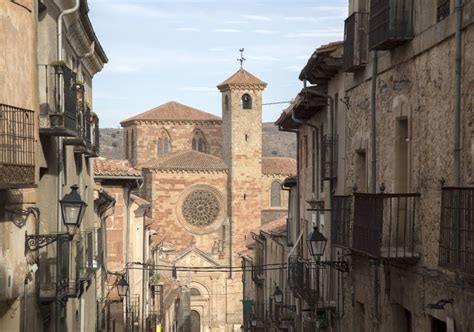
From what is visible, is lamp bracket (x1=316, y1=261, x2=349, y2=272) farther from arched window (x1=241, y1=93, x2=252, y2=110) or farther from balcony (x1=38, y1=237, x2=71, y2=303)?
arched window (x1=241, y1=93, x2=252, y2=110)

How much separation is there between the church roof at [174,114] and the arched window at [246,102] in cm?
713

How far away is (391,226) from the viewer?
465 inches

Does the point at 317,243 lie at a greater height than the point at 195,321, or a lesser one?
greater

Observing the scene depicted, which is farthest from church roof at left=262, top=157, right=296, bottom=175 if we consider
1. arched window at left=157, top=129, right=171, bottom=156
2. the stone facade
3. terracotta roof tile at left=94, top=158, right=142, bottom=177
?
the stone facade

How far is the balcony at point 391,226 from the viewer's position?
11.6m

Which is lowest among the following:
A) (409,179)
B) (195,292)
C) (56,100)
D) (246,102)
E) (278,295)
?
(195,292)

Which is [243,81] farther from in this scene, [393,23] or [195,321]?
[393,23]

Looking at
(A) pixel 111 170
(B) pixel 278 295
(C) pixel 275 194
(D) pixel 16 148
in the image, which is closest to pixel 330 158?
(D) pixel 16 148

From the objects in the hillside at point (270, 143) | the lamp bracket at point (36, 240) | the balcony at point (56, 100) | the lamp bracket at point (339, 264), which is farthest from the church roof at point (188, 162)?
the hillside at point (270, 143)

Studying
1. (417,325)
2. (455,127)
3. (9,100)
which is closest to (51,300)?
(9,100)

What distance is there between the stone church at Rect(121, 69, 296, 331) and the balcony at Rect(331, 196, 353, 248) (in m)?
59.5

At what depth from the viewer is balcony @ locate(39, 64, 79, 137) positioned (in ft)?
44.0

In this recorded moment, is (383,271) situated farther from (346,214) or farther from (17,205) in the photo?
(17,205)

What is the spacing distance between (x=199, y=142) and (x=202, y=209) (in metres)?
10.3
